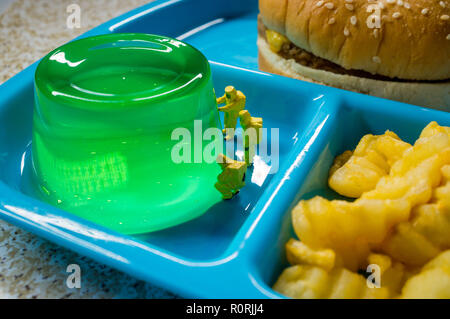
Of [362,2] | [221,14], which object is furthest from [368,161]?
[221,14]

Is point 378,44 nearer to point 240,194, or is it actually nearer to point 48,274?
point 240,194

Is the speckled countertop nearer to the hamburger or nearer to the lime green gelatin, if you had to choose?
the lime green gelatin

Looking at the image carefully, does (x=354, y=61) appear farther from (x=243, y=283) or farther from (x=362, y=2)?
(x=243, y=283)

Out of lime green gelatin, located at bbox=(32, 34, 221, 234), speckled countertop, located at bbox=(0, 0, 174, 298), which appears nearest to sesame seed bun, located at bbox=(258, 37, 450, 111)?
lime green gelatin, located at bbox=(32, 34, 221, 234)

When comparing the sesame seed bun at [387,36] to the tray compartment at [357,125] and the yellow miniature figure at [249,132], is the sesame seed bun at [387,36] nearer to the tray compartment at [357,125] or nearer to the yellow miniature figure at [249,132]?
the tray compartment at [357,125]

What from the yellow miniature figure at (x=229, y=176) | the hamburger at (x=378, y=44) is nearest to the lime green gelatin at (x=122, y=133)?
the yellow miniature figure at (x=229, y=176)

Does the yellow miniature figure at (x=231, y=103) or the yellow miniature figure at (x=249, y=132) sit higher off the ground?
the yellow miniature figure at (x=231, y=103)
